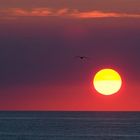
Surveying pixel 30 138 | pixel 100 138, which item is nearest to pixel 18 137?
pixel 30 138

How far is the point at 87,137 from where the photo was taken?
97.1 meters

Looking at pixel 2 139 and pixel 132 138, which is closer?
pixel 2 139

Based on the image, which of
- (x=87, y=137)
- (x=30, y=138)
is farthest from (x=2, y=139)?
(x=87, y=137)

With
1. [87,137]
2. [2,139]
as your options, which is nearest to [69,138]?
[87,137]

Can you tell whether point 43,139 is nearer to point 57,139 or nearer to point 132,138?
point 57,139

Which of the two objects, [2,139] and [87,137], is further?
[87,137]

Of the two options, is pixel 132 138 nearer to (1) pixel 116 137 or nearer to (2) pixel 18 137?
(1) pixel 116 137

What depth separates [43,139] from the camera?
9244 centimetres

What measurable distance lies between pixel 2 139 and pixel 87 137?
12458mm

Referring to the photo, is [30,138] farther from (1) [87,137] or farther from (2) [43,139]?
(1) [87,137]

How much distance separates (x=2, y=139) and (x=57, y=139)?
7.02m

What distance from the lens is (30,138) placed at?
9288 centimetres

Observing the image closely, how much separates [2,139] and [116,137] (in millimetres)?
14797

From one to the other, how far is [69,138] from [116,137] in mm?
5996
